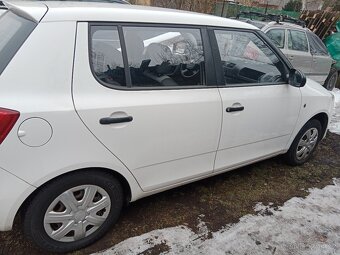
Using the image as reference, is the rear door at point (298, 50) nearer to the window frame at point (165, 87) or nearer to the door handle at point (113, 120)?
the window frame at point (165, 87)

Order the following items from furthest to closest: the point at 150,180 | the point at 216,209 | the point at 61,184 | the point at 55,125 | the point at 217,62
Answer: the point at 216,209, the point at 217,62, the point at 150,180, the point at 61,184, the point at 55,125

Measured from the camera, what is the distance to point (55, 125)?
1862mm

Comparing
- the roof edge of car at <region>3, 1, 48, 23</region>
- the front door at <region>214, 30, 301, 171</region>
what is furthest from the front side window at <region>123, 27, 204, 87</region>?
the roof edge of car at <region>3, 1, 48, 23</region>

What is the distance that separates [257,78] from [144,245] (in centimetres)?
183

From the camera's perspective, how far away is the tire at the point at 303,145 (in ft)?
12.2

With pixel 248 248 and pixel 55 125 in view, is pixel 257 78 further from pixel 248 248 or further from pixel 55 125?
pixel 55 125

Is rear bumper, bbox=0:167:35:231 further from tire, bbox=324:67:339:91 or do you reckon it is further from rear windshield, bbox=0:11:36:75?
tire, bbox=324:67:339:91

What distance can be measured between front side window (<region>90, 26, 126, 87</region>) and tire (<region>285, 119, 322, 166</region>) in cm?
243

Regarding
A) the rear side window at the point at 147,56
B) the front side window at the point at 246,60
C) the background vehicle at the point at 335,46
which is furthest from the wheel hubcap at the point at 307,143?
the background vehicle at the point at 335,46

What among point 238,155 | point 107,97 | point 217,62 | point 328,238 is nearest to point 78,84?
Result: point 107,97

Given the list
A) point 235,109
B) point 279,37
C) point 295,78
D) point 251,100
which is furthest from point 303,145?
point 279,37

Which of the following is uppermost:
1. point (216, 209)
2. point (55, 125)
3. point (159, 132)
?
point (55, 125)

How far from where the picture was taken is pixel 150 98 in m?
2.25

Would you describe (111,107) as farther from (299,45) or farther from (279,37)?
(299,45)
